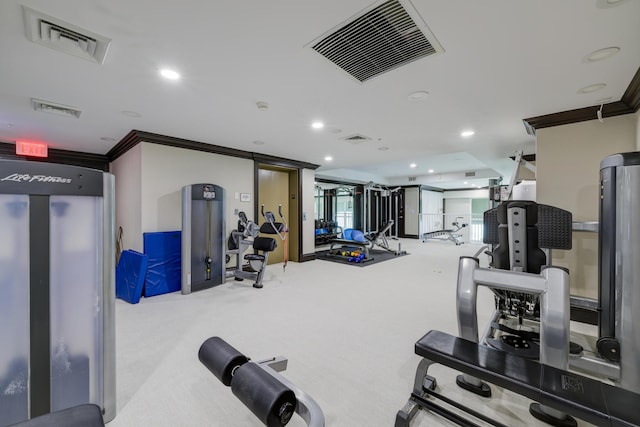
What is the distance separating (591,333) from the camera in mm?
2816

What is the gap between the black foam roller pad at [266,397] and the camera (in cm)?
100

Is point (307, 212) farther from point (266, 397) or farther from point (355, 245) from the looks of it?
point (266, 397)

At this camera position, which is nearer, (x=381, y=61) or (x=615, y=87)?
(x=381, y=61)

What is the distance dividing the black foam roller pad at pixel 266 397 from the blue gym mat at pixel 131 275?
3.20m

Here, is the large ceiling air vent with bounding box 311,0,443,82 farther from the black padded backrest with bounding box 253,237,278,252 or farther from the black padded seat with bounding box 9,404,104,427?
the black padded backrest with bounding box 253,237,278,252

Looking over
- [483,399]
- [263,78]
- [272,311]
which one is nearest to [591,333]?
[483,399]

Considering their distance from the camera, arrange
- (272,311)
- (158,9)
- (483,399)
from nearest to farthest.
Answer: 1. (158,9)
2. (483,399)
3. (272,311)

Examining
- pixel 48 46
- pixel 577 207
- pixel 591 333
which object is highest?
pixel 48 46

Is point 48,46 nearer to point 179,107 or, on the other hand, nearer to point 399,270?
point 179,107

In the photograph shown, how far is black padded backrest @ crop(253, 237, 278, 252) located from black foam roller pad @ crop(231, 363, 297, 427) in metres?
3.47

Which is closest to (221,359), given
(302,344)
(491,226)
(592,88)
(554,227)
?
(302,344)

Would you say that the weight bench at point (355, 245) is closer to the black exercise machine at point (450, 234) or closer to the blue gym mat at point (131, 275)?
the black exercise machine at point (450, 234)

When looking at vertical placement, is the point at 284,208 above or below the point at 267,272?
above

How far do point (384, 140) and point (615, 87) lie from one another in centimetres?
261
